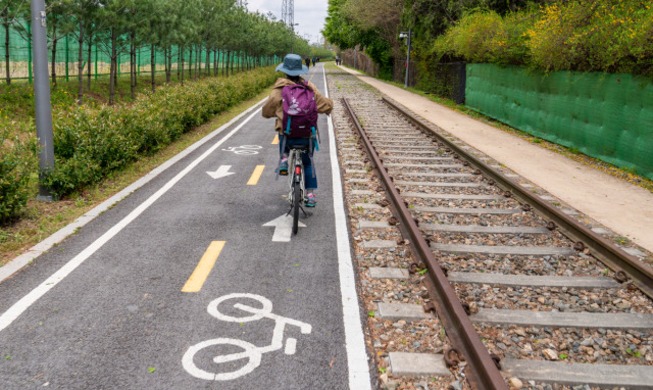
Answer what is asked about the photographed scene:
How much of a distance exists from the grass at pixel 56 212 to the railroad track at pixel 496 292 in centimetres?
386

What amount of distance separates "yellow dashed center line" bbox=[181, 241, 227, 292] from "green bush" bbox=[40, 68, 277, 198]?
3257 millimetres

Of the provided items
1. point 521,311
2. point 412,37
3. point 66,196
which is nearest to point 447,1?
point 412,37

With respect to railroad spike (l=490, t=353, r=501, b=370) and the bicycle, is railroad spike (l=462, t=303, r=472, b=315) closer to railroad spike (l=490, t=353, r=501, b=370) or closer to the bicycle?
railroad spike (l=490, t=353, r=501, b=370)

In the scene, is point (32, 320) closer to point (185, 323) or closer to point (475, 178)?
point (185, 323)

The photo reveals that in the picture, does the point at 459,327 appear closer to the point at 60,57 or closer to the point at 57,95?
the point at 57,95

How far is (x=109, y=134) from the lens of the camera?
975 cm

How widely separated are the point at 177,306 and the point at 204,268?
37.5 inches

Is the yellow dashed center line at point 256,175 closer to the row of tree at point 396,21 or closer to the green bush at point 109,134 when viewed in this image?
the green bush at point 109,134

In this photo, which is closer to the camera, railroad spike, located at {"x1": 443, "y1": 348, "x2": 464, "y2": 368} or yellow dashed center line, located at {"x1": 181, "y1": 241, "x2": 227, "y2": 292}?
railroad spike, located at {"x1": 443, "y1": 348, "x2": 464, "y2": 368}

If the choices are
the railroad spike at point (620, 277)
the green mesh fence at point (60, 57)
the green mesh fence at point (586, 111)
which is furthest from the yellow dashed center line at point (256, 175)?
the green mesh fence at point (60, 57)

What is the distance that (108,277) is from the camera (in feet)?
17.9

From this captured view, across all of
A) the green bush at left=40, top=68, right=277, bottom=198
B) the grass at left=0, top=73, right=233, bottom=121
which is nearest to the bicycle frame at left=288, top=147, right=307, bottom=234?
the green bush at left=40, top=68, right=277, bottom=198

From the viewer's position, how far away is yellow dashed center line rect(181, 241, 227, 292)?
17.3 ft

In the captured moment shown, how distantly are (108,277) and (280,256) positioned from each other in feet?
5.92
